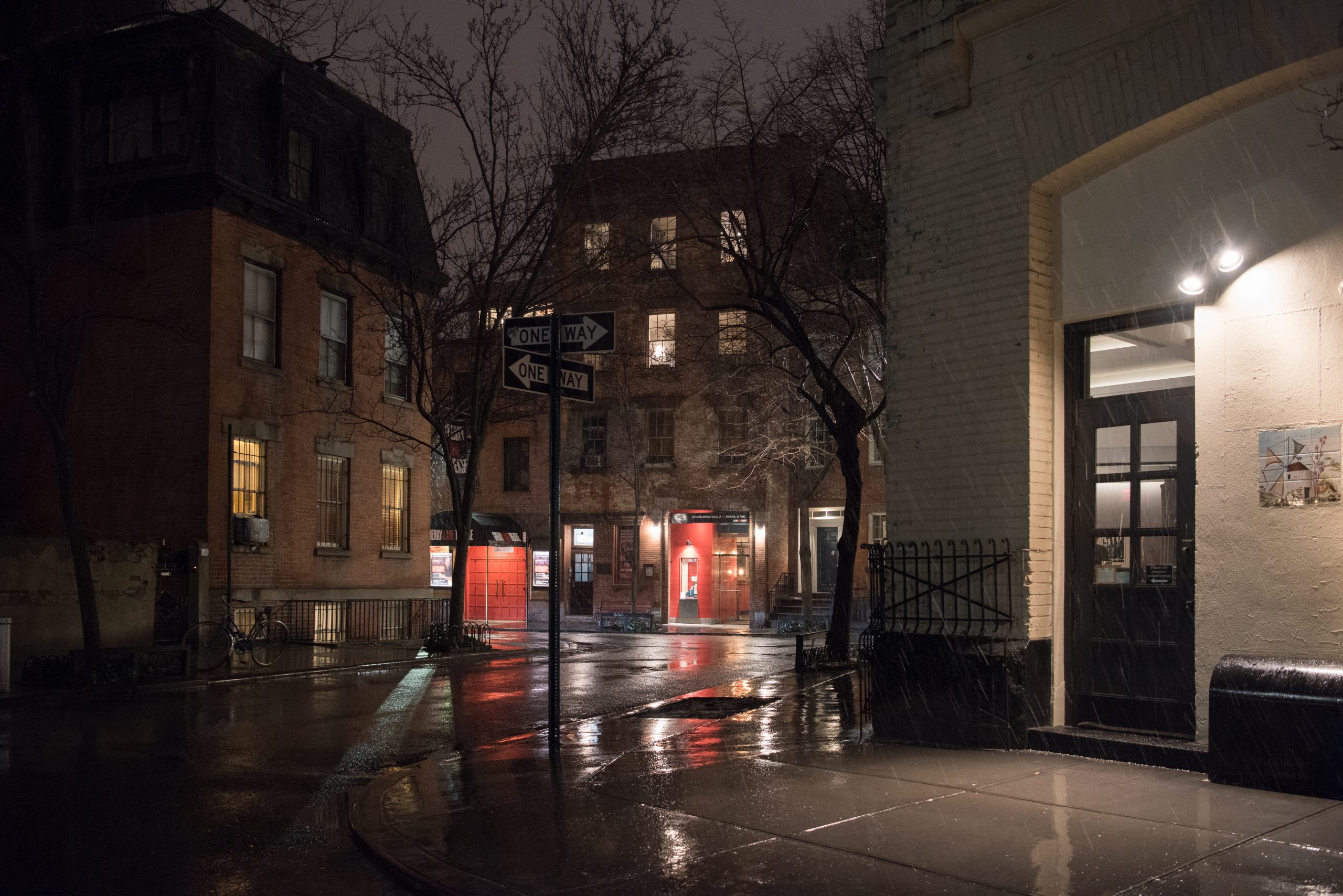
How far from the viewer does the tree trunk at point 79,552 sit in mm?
16172

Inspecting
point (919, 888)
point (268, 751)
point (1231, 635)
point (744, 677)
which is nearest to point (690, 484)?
point (744, 677)

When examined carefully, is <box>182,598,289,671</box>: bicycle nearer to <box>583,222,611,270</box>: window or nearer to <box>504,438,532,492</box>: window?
<box>583,222,611,270</box>: window

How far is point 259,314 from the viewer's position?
2323 centimetres

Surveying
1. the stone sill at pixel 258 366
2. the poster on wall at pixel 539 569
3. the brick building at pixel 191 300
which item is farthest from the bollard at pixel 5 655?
the poster on wall at pixel 539 569

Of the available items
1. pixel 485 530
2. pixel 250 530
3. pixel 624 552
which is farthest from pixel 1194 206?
pixel 485 530

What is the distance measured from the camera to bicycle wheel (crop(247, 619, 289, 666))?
19.1m

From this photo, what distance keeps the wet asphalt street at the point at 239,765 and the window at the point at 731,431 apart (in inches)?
749

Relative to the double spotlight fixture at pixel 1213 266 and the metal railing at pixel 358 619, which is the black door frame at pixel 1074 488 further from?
the metal railing at pixel 358 619

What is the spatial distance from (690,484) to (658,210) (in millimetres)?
18622

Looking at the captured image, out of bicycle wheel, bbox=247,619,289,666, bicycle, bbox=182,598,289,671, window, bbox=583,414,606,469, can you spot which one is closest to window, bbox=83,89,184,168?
bicycle, bbox=182,598,289,671

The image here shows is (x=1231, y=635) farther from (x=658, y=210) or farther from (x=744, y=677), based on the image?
(x=658, y=210)

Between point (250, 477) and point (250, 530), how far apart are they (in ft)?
4.65

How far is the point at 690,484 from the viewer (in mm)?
39406

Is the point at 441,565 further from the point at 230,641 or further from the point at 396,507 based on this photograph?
the point at 230,641
